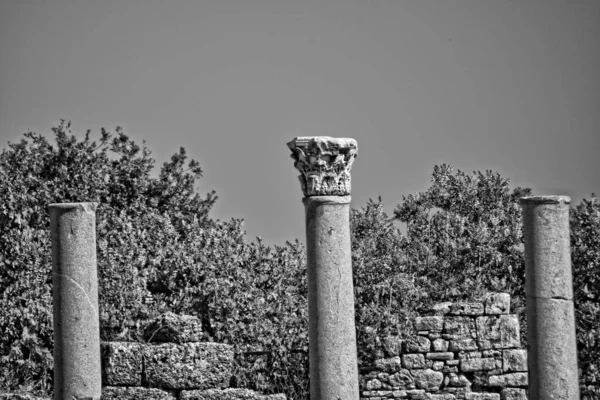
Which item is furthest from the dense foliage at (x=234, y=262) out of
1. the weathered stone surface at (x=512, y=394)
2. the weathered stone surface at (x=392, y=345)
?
the weathered stone surface at (x=512, y=394)

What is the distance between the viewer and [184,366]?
14.9 meters

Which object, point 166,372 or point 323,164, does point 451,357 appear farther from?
point 166,372

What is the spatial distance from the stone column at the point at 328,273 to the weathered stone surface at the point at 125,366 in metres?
2.19

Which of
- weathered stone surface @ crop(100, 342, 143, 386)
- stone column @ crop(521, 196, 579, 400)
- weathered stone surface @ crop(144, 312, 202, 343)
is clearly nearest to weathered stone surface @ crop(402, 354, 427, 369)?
stone column @ crop(521, 196, 579, 400)

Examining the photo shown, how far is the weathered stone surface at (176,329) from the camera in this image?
15078 mm

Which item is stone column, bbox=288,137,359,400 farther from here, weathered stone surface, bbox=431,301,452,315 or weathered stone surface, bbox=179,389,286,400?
weathered stone surface, bbox=431,301,452,315

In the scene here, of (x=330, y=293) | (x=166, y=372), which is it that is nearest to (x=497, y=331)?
(x=330, y=293)

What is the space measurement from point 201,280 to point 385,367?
20.1 ft

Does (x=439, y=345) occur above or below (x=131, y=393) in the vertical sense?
above

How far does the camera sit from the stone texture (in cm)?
1432

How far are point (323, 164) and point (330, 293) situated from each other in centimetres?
156

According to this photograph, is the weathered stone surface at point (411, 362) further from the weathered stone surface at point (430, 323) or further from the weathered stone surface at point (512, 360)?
the weathered stone surface at point (512, 360)

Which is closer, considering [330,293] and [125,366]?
[330,293]

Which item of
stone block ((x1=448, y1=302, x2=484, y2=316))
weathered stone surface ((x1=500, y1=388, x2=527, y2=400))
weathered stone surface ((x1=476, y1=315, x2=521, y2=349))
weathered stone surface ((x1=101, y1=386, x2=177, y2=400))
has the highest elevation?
stone block ((x1=448, y1=302, x2=484, y2=316))
